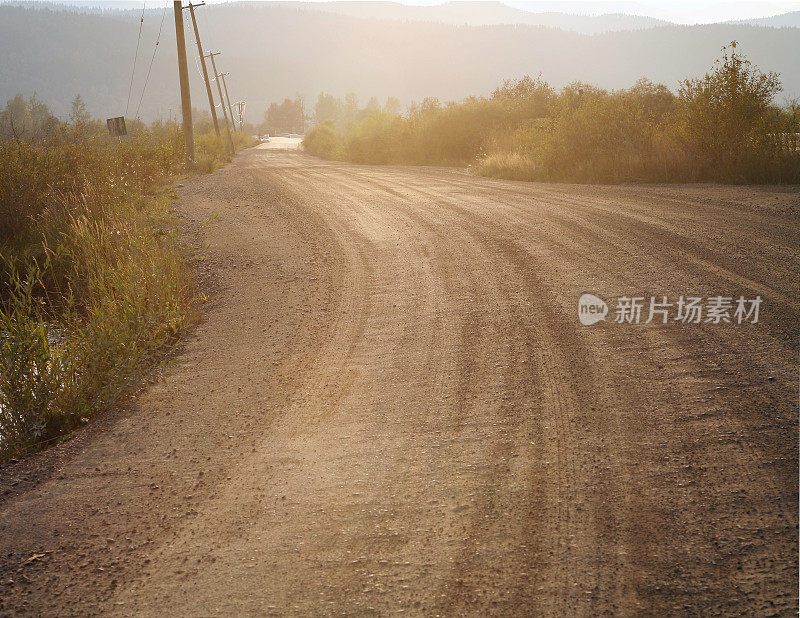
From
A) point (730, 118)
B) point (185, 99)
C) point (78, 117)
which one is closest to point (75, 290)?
point (78, 117)

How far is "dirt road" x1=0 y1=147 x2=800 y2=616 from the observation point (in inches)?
→ 111

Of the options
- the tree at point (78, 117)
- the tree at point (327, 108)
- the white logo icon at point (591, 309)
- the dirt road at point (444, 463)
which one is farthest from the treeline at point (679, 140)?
the tree at point (327, 108)

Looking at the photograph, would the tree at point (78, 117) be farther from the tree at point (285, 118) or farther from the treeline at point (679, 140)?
the tree at point (285, 118)

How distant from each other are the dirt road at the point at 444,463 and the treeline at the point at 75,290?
1.39ft

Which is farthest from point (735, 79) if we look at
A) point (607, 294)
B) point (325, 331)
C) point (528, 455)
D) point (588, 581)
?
point (588, 581)

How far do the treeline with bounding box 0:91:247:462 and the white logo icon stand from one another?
398 centimetres

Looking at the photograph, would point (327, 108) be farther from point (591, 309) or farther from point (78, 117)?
point (591, 309)

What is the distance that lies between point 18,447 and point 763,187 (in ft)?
42.5

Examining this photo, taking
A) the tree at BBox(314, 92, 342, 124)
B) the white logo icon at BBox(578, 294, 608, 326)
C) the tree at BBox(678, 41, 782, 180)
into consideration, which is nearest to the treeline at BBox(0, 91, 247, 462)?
the white logo icon at BBox(578, 294, 608, 326)

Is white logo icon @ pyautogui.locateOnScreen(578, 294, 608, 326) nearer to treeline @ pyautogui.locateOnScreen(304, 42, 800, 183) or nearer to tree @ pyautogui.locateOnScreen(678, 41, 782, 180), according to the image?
treeline @ pyautogui.locateOnScreen(304, 42, 800, 183)

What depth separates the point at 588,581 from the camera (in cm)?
275

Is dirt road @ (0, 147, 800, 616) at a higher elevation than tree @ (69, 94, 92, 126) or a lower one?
Answer: lower

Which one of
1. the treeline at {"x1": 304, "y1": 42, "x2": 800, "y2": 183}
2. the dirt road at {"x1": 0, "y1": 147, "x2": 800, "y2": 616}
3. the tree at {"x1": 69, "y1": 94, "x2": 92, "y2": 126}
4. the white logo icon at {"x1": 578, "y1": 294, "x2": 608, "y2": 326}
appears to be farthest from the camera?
the tree at {"x1": 69, "y1": 94, "x2": 92, "y2": 126}

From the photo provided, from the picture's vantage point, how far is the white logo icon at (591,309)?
5.95m
